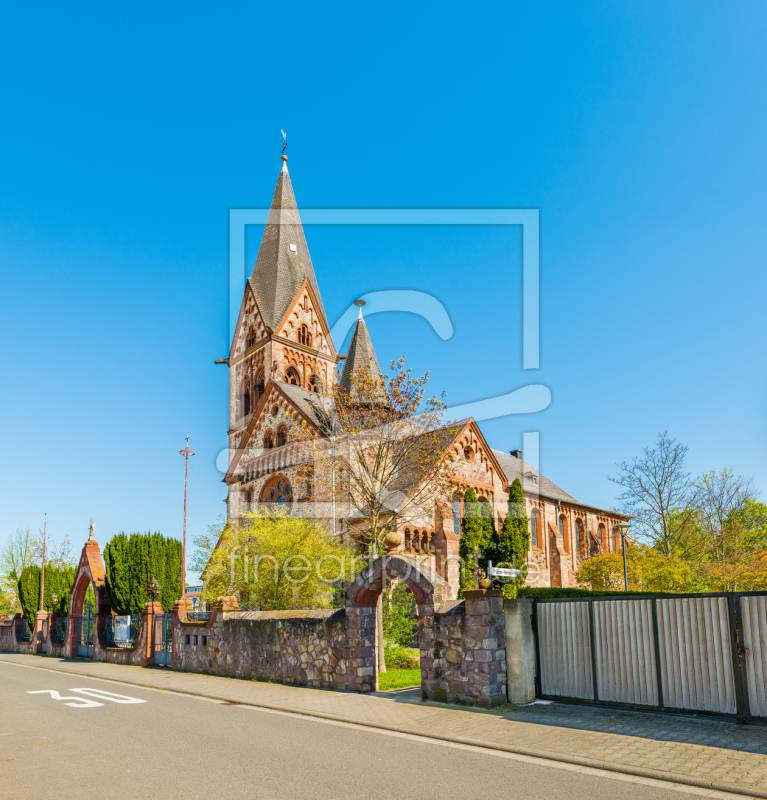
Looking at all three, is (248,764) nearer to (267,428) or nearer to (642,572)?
(642,572)

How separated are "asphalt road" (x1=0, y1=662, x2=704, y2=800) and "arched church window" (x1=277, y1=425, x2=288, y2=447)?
28708 millimetres

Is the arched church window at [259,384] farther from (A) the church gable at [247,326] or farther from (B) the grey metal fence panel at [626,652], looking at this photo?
(B) the grey metal fence panel at [626,652]

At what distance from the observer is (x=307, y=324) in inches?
1998

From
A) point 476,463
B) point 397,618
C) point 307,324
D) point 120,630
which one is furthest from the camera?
point 307,324

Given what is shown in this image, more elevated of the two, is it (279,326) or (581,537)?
(279,326)

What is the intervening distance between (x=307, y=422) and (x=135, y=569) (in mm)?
12839

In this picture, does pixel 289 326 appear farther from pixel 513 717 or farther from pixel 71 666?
pixel 513 717

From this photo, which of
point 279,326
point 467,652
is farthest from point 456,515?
point 467,652

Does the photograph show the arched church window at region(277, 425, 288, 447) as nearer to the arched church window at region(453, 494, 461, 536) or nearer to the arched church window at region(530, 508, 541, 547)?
the arched church window at region(453, 494, 461, 536)

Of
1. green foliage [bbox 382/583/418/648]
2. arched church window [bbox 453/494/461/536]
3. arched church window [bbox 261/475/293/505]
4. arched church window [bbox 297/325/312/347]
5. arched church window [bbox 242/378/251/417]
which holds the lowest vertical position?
green foliage [bbox 382/583/418/648]

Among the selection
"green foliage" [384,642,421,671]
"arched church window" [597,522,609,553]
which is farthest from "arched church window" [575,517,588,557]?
"green foliage" [384,642,421,671]

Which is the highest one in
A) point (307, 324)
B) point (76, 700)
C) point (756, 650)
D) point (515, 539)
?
point (307, 324)

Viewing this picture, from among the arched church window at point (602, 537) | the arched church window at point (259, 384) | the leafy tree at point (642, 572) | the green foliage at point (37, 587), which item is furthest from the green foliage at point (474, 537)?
the arched church window at point (602, 537)

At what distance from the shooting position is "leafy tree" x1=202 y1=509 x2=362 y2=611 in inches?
866
